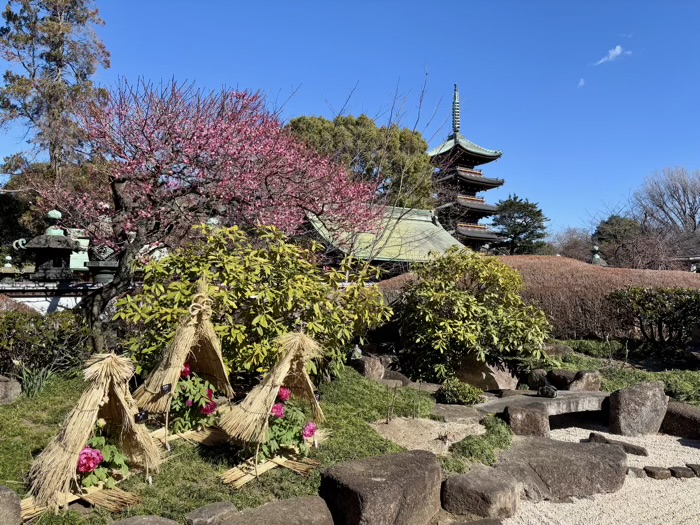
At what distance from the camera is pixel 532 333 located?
7.63 meters

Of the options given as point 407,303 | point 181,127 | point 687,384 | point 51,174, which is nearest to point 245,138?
point 181,127

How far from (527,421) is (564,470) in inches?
42.9

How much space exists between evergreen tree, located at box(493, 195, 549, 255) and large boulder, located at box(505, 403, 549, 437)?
33527mm

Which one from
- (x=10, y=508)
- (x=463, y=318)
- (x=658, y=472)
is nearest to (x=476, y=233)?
(x=463, y=318)

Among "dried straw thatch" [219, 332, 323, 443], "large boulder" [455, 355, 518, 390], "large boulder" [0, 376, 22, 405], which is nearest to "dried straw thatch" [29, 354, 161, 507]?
"dried straw thatch" [219, 332, 323, 443]

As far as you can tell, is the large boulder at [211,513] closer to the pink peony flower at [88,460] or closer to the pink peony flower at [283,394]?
the pink peony flower at [88,460]

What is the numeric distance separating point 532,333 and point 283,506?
534cm

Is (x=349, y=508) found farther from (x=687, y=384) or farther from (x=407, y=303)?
(x=687, y=384)

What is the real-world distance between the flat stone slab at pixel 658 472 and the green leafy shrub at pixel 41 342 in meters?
6.46

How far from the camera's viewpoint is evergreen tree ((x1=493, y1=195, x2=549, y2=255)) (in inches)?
1499

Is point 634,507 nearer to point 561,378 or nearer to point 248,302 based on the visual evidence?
point 561,378

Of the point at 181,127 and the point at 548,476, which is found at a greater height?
the point at 181,127

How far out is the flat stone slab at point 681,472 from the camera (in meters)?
5.19

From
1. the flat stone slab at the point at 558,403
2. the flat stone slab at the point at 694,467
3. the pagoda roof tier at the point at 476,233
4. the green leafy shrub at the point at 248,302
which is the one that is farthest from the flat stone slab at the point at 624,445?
the pagoda roof tier at the point at 476,233
